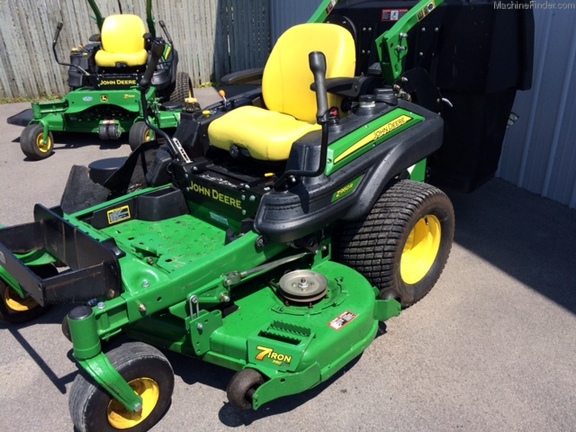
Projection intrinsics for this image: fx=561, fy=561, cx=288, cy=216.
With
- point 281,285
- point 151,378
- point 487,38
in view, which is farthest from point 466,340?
point 487,38

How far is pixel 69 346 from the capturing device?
2928mm

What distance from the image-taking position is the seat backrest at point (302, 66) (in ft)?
10.9

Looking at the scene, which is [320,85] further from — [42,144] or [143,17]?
[143,17]

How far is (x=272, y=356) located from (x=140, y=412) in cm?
60

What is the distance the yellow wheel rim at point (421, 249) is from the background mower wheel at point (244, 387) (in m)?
1.27

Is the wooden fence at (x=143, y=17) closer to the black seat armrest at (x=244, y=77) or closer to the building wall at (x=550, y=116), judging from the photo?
the black seat armrest at (x=244, y=77)

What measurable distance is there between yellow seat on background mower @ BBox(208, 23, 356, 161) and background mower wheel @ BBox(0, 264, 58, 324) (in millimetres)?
1190

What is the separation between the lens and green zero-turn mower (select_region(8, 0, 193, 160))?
240 inches

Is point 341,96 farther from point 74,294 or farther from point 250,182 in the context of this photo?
point 74,294

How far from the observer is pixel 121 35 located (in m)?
6.63

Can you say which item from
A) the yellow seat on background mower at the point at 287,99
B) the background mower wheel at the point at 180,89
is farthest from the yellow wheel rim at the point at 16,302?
the background mower wheel at the point at 180,89

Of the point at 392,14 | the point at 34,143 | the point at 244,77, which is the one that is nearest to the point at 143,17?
the point at 34,143

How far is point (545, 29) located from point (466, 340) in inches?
110

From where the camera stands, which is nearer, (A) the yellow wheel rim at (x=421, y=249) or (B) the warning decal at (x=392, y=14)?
(A) the yellow wheel rim at (x=421, y=249)
